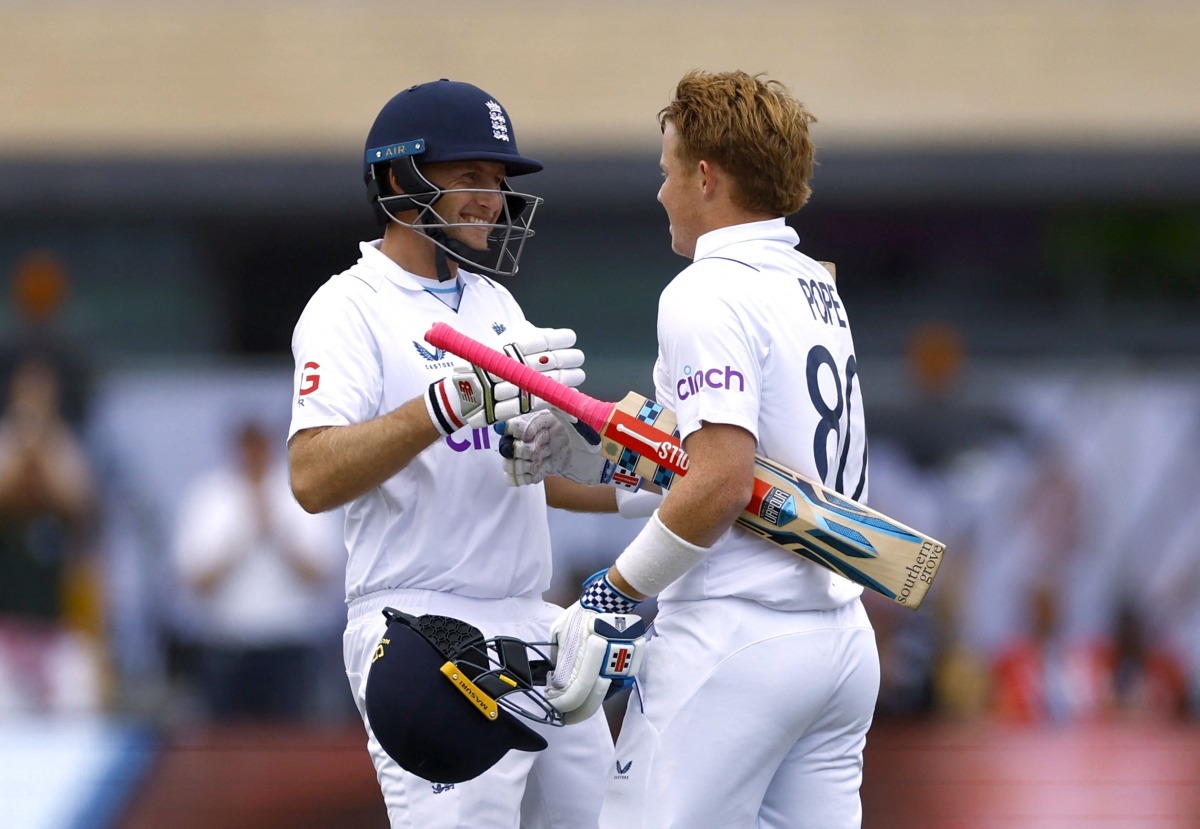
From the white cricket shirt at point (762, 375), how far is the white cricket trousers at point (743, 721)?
0.18 ft

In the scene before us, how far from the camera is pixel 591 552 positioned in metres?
7.70

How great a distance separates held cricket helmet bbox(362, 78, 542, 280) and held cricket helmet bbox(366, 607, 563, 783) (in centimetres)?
83

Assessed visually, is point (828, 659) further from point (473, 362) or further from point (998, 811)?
point (998, 811)

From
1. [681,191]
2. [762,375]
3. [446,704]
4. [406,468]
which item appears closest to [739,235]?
[681,191]

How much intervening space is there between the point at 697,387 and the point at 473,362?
0.45m

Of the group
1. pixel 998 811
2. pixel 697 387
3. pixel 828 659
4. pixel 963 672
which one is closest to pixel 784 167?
pixel 697 387

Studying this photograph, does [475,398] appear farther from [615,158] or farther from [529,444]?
[615,158]

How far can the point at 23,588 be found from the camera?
27.0 feet

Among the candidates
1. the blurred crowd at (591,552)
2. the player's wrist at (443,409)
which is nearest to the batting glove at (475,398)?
the player's wrist at (443,409)

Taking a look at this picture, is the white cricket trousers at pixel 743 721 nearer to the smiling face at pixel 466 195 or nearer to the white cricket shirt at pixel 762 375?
the white cricket shirt at pixel 762 375

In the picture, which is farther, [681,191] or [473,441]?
[473,441]

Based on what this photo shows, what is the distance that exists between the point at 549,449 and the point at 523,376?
0.84ft

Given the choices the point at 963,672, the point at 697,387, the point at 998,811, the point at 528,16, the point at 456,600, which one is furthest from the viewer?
the point at 528,16

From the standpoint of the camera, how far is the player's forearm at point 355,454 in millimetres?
3344
